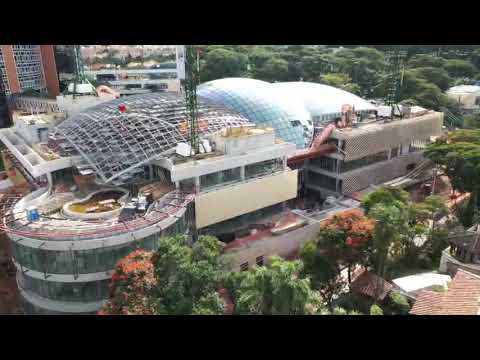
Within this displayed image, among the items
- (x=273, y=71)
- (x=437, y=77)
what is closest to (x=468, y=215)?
(x=437, y=77)

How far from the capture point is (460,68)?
82.1m

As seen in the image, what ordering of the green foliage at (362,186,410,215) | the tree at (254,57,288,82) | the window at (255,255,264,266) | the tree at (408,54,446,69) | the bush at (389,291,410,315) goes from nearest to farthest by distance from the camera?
the bush at (389,291,410,315), the window at (255,255,264,266), the green foliage at (362,186,410,215), the tree at (408,54,446,69), the tree at (254,57,288,82)

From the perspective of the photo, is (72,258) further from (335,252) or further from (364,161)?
(364,161)

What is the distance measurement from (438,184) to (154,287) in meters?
32.7

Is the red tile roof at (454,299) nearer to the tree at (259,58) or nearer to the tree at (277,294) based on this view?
the tree at (277,294)

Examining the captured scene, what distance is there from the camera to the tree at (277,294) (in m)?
16.2

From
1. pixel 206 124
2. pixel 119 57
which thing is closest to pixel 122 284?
pixel 206 124

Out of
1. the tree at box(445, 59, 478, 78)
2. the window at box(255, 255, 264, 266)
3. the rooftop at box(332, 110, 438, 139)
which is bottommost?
the window at box(255, 255, 264, 266)

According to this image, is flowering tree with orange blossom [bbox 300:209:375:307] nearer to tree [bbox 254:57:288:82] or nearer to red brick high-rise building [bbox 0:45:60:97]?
red brick high-rise building [bbox 0:45:60:97]

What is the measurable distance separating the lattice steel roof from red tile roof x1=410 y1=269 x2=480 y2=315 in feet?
59.2

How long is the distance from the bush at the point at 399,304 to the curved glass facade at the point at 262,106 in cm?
1897

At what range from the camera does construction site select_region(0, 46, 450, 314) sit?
23.7m

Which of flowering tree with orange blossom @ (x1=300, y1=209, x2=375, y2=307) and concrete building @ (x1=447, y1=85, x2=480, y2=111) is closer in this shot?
flowering tree with orange blossom @ (x1=300, y1=209, x2=375, y2=307)

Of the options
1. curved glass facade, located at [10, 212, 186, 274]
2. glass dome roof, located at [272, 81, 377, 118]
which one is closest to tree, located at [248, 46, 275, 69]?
glass dome roof, located at [272, 81, 377, 118]
